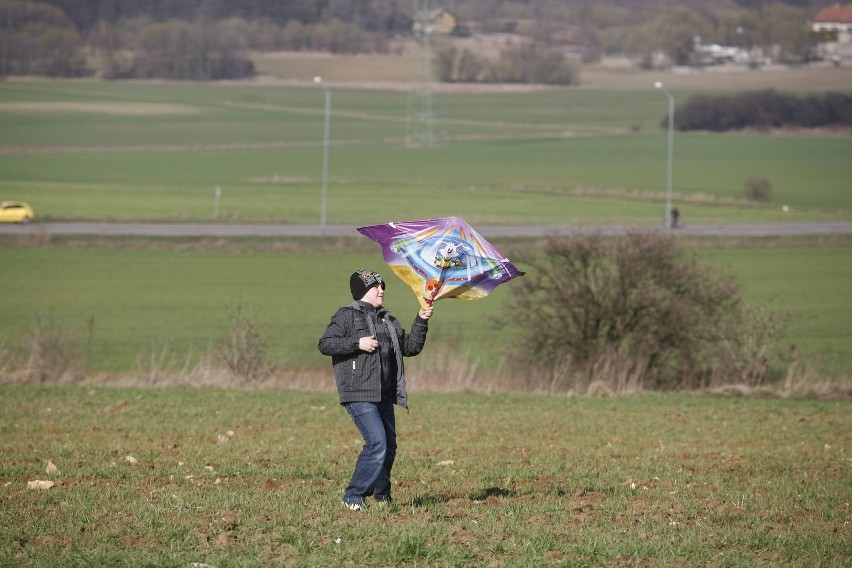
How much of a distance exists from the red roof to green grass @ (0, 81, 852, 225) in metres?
24.7

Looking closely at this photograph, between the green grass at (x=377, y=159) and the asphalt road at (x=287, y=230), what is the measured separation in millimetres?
4168

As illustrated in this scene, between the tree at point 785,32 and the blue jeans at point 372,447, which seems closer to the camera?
the blue jeans at point 372,447

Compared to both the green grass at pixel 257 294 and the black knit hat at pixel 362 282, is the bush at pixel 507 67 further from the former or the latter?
the black knit hat at pixel 362 282

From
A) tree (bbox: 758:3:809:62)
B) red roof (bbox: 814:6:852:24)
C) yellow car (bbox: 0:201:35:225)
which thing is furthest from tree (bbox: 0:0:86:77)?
red roof (bbox: 814:6:852:24)

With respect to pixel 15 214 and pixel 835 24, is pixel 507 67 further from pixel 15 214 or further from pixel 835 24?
pixel 15 214

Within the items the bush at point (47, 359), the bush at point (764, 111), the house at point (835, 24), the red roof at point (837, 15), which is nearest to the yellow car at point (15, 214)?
the bush at point (47, 359)

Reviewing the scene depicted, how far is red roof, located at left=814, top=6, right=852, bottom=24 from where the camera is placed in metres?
148

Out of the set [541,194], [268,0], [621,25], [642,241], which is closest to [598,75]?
[621,25]

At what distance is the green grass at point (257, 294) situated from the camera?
32.8 meters

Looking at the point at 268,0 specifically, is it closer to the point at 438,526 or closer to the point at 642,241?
the point at 642,241

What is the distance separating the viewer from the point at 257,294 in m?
41.9

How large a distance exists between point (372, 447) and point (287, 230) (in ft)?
163

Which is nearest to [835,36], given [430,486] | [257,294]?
[257,294]

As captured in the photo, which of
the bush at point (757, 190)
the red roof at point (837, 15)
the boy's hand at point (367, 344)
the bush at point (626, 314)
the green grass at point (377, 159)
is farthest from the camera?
the red roof at point (837, 15)
